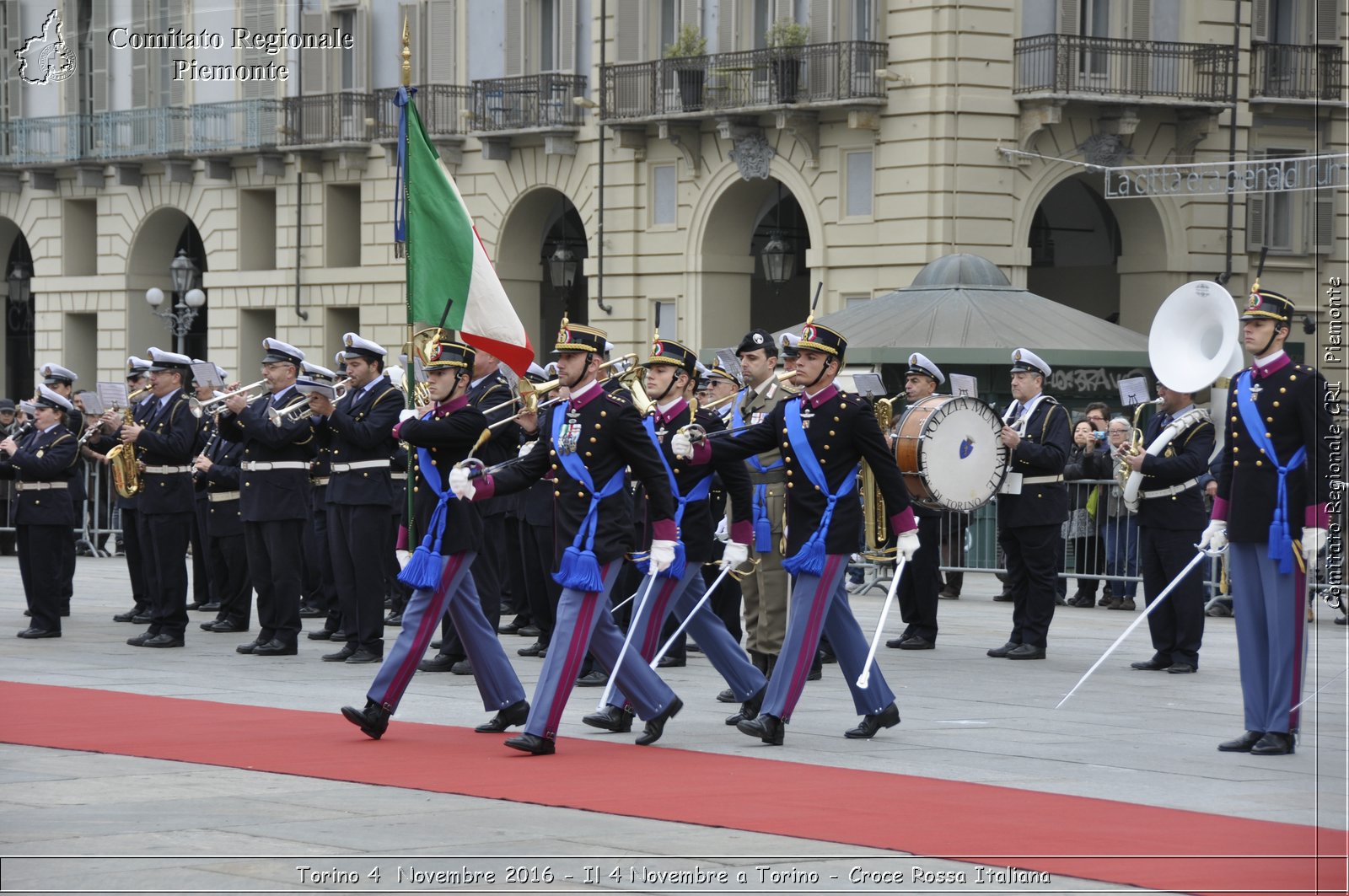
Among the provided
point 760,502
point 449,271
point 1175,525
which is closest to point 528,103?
point 1175,525

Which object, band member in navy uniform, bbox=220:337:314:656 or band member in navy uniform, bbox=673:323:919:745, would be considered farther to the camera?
band member in navy uniform, bbox=220:337:314:656

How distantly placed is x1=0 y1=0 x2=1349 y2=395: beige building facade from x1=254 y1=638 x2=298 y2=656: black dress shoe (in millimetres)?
15502

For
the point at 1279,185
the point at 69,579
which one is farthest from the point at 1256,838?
the point at 69,579

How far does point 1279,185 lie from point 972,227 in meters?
14.1

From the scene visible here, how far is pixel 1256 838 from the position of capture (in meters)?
7.86

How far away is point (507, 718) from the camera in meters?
10.5

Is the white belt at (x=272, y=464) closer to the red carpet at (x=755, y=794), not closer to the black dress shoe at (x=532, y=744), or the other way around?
the red carpet at (x=755, y=794)

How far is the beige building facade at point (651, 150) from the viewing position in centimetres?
3000

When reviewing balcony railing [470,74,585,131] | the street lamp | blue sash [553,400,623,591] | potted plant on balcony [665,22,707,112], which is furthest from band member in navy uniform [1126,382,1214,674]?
the street lamp

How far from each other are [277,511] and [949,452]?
435cm

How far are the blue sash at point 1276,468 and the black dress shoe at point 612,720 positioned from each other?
312 centimetres

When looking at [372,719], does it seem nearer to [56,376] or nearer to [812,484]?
[812,484]

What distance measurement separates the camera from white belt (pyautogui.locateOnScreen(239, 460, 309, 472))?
14297 mm

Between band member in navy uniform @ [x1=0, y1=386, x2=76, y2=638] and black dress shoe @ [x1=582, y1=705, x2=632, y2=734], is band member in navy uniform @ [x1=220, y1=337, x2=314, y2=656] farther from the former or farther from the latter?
black dress shoe @ [x1=582, y1=705, x2=632, y2=734]
